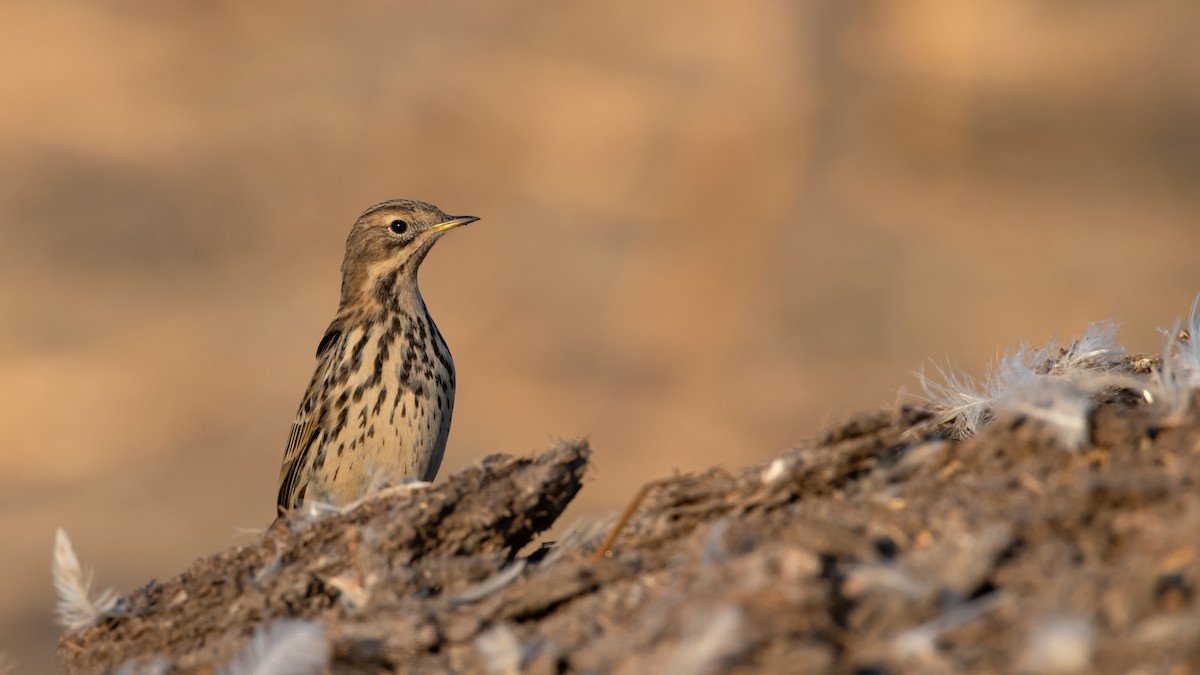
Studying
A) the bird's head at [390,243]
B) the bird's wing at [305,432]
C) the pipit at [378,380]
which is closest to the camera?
the pipit at [378,380]

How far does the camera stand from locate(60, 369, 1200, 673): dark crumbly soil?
295cm

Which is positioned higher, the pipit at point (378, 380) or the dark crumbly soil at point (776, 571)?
the pipit at point (378, 380)

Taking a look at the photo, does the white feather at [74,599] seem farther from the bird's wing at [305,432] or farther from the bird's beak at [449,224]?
the bird's beak at [449,224]

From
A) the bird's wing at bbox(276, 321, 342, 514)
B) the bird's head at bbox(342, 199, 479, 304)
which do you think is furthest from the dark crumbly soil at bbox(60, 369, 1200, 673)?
the bird's head at bbox(342, 199, 479, 304)

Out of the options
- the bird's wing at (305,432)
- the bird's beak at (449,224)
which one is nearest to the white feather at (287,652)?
the bird's wing at (305,432)

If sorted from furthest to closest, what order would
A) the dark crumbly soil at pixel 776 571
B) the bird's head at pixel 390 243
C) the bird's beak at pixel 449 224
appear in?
1. the bird's beak at pixel 449 224
2. the bird's head at pixel 390 243
3. the dark crumbly soil at pixel 776 571

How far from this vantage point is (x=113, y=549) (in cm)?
1931

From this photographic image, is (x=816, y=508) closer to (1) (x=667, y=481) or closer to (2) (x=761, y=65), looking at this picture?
(1) (x=667, y=481)

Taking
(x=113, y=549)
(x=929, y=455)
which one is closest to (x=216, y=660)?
(x=929, y=455)

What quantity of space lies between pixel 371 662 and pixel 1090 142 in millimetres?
24399

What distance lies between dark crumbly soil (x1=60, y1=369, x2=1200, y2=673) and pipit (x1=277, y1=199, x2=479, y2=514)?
417 centimetres

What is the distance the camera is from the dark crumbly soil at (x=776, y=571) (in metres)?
2.95

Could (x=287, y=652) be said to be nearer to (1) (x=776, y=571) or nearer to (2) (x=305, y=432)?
(1) (x=776, y=571)

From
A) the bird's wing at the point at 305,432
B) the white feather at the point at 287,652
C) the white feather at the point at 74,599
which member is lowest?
the white feather at the point at 287,652
